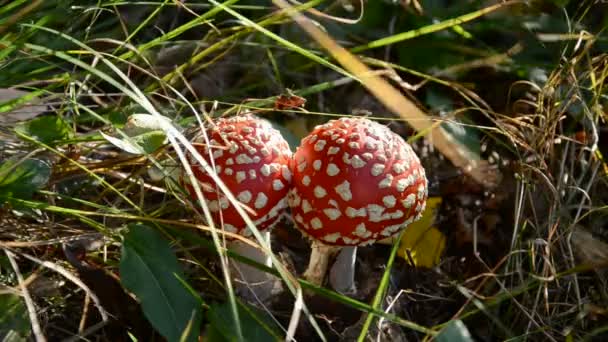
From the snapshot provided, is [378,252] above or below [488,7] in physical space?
below

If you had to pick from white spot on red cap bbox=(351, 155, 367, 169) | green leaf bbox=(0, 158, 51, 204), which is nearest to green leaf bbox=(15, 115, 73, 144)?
green leaf bbox=(0, 158, 51, 204)

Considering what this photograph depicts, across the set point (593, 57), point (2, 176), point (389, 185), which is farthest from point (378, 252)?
point (2, 176)

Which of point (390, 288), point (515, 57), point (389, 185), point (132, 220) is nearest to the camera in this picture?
point (389, 185)

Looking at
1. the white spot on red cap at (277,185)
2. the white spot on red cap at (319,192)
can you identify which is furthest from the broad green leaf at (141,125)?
the white spot on red cap at (319,192)

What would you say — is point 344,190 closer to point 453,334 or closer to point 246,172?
point 246,172

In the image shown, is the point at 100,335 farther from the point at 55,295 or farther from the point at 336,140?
the point at 336,140
